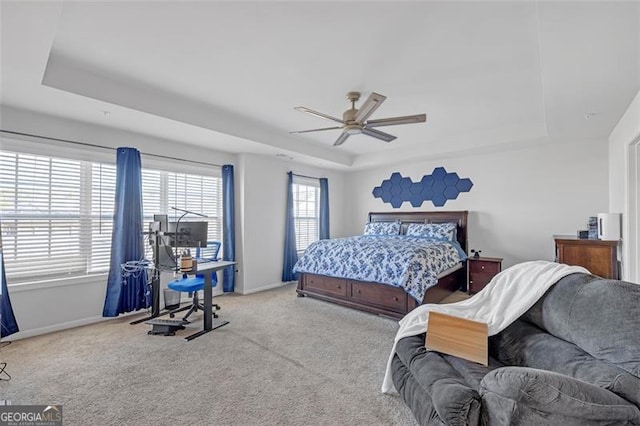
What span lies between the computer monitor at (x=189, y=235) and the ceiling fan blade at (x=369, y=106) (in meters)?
2.06

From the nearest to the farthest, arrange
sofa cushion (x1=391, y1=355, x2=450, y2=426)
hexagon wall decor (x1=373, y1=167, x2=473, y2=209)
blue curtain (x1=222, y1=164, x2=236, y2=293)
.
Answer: sofa cushion (x1=391, y1=355, x2=450, y2=426) → blue curtain (x1=222, y1=164, x2=236, y2=293) → hexagon wall decor (x1=373, y1=167, x2=473, y2=209)

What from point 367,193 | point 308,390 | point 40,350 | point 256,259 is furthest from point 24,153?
point 367,193

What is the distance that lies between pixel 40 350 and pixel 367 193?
18.1 feet

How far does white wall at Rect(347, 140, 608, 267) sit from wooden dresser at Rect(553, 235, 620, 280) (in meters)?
1.25

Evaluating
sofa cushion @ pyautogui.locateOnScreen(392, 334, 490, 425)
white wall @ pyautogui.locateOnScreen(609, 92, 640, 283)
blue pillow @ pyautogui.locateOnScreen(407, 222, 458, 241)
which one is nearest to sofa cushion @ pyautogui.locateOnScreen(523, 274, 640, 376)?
sofa cushion @ pyautogui.locateOnScreen(392, 334, 490, 425)

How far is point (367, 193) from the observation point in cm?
656

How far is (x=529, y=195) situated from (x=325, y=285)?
3427 millimetres

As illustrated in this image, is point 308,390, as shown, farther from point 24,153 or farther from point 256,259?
point 24,153

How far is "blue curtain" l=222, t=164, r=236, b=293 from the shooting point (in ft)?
15.7

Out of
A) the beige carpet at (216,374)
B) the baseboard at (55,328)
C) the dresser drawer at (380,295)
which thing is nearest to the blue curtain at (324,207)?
the dresser drawer at (380,295)

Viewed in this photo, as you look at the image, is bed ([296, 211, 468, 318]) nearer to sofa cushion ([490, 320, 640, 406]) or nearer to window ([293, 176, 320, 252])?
A: window ([293, 176, 320, 252])

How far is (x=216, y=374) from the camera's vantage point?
2.37m

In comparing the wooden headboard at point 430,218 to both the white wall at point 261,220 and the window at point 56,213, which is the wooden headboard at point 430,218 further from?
the window at point 56,213

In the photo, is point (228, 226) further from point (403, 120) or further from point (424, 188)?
point (424, 188)
